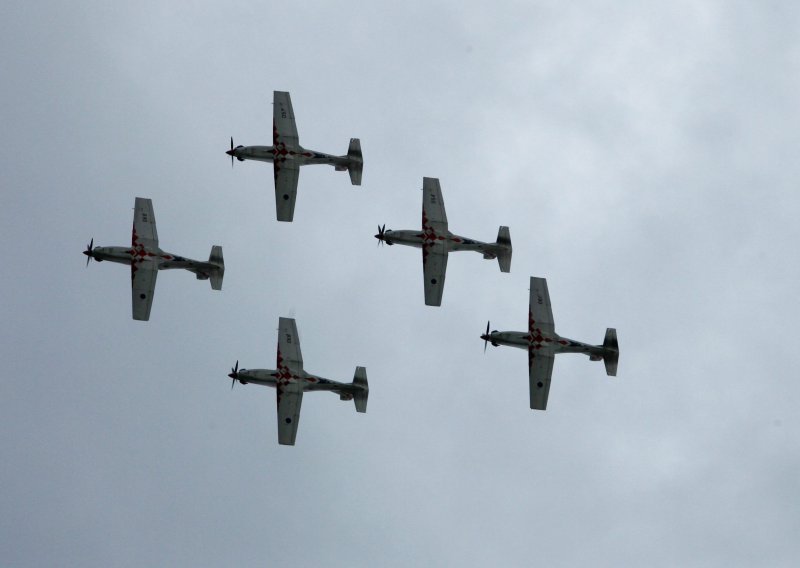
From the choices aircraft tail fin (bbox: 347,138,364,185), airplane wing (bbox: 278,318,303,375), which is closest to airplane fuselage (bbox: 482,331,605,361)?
airplane wing (bbox: 278,318,303,375)

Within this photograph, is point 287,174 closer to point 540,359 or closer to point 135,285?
point 135,285

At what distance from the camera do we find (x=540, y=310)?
134 meters

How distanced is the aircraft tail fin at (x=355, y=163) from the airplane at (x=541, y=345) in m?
16.7

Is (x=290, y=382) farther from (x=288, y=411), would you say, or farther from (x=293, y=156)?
(x=293, y=156)

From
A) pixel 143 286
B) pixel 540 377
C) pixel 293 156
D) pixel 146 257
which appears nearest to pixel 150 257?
pixel 146 257

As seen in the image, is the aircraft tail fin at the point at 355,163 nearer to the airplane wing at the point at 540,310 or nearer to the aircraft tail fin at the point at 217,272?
the aircraft tail fin at the point at 217,272

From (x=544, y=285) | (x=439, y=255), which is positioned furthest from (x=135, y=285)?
(x=544, y=285)

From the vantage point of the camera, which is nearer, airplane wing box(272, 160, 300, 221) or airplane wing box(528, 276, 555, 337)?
airplane wing box(528, 276, 555, 337)

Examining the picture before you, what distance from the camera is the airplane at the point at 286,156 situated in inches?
5300

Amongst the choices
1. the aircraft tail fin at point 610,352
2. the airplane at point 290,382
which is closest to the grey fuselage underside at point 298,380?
the airplane at point 290,382

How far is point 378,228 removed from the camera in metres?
135

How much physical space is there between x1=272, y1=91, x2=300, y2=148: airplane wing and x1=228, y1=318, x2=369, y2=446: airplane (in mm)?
15058

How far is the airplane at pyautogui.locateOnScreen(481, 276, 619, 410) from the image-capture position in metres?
133

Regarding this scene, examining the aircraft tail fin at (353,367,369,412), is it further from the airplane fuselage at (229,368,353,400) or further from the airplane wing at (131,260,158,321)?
the airplane wing at (131,260,158,321)
